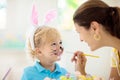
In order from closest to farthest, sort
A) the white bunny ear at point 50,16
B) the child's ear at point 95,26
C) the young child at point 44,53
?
the child's ear at point 95,26, the young child at point 44,53, the white bunny ear at point 50,16

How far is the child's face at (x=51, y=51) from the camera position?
126cm

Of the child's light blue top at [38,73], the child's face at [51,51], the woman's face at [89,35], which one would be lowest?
the child's light blue top at [38,73]

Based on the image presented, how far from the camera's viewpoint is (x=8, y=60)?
1438 mm

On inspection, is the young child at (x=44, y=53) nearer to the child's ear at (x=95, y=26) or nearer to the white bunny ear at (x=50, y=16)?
the white bunny ear at (x=50, y=16)

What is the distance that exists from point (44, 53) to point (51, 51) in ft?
0.14

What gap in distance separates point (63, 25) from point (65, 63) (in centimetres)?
26

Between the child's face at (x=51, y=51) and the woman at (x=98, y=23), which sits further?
the child's face at (x=51, y=51)

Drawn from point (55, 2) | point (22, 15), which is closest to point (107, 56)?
point (55, 2)

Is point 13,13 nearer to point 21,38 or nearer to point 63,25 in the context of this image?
point 21,38

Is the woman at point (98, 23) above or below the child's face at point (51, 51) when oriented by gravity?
above

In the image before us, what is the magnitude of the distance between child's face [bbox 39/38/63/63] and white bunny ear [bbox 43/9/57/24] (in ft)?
0.72

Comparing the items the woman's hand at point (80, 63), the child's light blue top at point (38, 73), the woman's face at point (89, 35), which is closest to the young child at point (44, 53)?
the child's light blue top at point (38, 73)

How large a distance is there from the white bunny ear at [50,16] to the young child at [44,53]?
0.46ft

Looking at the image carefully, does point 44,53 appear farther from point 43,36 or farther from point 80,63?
point 80,63
